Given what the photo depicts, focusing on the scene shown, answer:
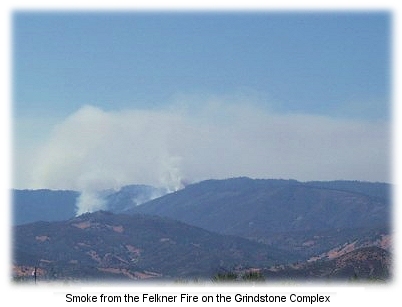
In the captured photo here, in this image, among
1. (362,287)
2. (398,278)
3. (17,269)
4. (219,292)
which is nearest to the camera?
(219,292)

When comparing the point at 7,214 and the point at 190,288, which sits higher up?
the point at 7,214

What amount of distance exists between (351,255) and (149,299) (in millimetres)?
164952

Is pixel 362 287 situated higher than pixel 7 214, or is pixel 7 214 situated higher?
pixel 7 214

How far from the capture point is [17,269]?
197 m

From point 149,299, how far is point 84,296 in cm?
219

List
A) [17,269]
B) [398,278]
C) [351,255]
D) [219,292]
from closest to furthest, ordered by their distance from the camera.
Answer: [219,292] → [398,278] → [351,255] → [17,269]

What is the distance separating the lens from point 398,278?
27.9m

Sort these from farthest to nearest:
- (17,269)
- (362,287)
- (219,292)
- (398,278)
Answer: (17,269) < (398,278) < (362,287) < (219,292)

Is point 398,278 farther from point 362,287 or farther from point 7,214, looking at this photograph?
point 7,214

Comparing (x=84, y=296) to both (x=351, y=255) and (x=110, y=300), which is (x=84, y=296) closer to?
(x=110, y=300)

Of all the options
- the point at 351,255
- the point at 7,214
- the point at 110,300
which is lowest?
the point at 110,300

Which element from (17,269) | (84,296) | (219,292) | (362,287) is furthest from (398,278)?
(17,269)

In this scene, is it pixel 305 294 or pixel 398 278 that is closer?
pixel 305 294

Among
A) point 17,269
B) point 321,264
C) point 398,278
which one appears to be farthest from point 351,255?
point 398,278
